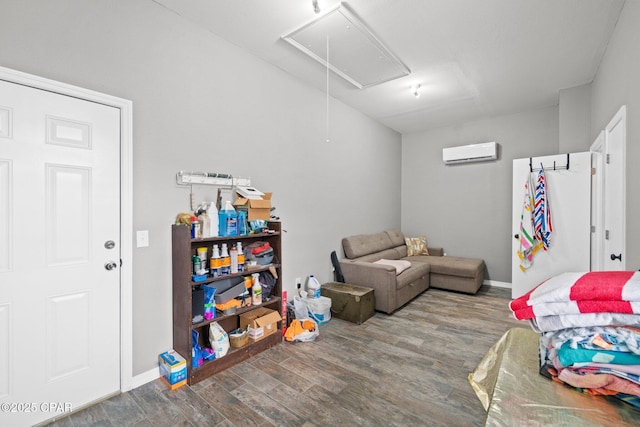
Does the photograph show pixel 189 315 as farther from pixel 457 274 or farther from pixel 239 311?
pixel 457 274

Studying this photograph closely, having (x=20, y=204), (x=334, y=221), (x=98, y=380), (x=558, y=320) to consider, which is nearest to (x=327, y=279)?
(x=334, y=221)

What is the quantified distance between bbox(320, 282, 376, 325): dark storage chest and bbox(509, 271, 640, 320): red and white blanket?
2623mm

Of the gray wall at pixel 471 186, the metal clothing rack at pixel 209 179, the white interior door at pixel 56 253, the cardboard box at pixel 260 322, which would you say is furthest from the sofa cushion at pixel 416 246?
the white interior door at pixel 56 253

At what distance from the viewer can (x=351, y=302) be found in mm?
3379

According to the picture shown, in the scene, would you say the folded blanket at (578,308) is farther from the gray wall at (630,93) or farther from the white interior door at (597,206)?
the white interior door at (597,206)

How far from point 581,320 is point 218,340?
2323mm

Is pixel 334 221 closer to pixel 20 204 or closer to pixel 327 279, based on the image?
pixel 327 279

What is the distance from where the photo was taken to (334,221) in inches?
161

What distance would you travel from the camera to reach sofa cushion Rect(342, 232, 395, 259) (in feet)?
13.7

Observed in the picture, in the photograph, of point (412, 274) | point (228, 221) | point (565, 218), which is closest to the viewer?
point (228, 221)

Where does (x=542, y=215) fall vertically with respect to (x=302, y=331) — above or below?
above

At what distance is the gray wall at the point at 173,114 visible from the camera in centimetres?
186

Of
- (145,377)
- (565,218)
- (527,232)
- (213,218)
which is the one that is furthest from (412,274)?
(145,377)

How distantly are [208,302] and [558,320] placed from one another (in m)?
2.22
